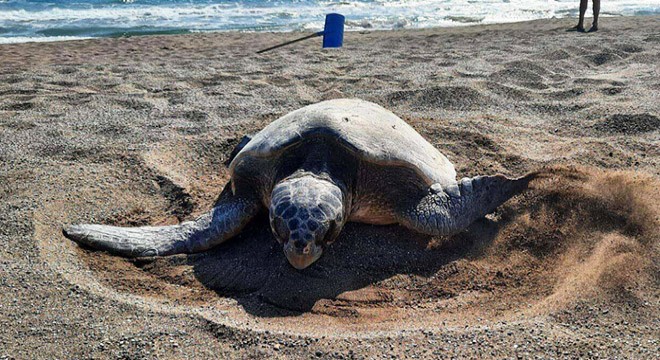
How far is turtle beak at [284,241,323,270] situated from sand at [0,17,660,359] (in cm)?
12

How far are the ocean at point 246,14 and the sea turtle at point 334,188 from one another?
417 inches

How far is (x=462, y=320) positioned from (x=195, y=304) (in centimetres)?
120

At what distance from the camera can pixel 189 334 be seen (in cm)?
208

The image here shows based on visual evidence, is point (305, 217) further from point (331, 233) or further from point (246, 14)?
point (246, 14)

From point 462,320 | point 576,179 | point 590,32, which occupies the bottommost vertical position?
point 462,320

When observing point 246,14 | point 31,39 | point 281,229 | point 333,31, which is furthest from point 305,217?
point 246,14

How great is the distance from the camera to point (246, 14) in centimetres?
1688

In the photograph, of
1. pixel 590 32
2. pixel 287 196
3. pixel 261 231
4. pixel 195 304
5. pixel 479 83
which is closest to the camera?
pixel 195 304

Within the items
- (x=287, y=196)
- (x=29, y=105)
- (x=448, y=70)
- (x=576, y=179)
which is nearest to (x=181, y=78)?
(x=29, y=105)

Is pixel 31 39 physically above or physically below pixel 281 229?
above

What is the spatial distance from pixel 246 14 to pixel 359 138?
15130 millimetres

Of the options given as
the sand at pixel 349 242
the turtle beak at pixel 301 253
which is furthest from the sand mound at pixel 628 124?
the turtle beak at pixel 301 253

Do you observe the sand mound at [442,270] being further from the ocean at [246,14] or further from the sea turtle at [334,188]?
the ocean at [246,14]

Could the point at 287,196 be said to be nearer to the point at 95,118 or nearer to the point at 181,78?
the point at 95,118
